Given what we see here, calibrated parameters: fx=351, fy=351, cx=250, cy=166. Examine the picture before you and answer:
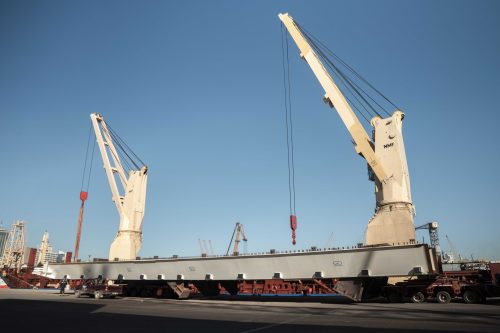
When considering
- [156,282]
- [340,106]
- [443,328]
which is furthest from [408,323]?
[156,282]

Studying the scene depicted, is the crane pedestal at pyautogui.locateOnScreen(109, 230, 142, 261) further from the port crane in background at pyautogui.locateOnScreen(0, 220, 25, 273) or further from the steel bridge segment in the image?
the port crane in background at pyautogui.locateOnScreen(0, 220, 25, 273)

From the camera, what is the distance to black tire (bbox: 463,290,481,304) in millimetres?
21469

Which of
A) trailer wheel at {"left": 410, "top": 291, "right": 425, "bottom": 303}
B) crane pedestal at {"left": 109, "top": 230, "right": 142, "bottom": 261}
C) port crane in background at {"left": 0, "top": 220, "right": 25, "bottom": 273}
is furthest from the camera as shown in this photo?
port crane in background at {"left": 0, "top": 220, "right": 25, "bottom": 273}

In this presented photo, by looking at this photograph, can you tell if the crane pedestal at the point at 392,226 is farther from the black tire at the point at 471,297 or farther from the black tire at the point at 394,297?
the black tire at the point at 471,297

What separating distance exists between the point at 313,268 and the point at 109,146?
2894cm

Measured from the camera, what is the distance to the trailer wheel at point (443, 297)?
21.3 m

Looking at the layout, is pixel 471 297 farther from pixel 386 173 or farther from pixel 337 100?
pixel 337 100

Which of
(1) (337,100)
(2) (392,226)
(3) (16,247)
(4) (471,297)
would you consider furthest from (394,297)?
(3) (16,247)

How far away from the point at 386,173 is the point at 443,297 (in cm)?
841

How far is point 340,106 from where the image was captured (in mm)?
27562

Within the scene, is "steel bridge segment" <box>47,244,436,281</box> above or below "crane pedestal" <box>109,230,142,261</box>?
Result: below

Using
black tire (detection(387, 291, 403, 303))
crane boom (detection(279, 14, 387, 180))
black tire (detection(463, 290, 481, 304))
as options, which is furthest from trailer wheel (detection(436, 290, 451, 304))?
crane boom (detection(279, 14, 387, 180))

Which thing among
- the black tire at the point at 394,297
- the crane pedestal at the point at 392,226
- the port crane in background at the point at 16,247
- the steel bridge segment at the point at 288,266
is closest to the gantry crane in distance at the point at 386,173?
the crane pedestal at the point at 392,226

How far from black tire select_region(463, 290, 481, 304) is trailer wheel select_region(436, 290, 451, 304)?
1307 mm
